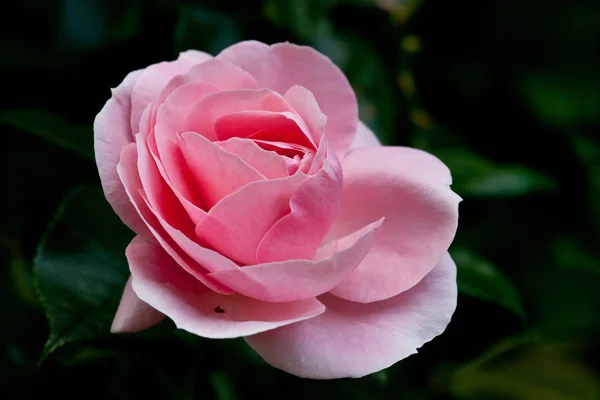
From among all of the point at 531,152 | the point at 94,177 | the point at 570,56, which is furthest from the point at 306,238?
the point at 570,56

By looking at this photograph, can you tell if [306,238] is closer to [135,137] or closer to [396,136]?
[135,137]

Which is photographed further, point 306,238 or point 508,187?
point 508,187

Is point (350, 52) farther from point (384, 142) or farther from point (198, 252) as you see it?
point (198, 252)

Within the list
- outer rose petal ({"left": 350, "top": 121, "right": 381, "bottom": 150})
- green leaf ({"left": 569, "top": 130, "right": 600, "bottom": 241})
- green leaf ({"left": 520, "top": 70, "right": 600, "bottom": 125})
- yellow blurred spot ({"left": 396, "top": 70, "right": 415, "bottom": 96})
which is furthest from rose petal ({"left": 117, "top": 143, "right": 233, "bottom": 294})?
green leaf ({"left": 520, "top": 70, "right": 600, "bottom": 125})

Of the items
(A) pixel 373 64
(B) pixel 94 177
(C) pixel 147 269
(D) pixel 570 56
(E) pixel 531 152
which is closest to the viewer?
(C) pixel 147 269

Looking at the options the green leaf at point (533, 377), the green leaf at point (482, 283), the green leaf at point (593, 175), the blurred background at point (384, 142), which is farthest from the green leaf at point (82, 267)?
the green leaf at point (593, 175)

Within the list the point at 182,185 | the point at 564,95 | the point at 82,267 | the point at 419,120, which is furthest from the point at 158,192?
the point at 564,95
